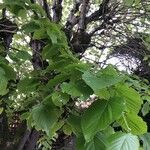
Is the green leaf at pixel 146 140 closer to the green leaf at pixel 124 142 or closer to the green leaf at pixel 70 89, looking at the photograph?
the green leaf at pixel 124 142

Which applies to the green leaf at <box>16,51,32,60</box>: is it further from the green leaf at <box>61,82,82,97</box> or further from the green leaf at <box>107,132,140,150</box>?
the green leaf at <box>107,132,140,150</box>

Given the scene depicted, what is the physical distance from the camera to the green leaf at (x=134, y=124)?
1.27 metres

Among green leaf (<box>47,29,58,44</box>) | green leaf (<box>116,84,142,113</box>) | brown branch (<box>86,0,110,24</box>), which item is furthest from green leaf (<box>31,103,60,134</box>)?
brown branch (<box>86,0,110,24</box>)

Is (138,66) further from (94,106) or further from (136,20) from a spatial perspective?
(94,106)

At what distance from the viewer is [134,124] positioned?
4.22ft

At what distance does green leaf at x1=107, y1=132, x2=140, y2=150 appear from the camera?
3.88ft

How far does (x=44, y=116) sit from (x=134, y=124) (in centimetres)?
47

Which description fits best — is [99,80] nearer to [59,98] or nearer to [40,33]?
[59,98]

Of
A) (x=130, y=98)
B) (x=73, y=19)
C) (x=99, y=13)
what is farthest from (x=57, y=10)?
(x=130, y=98)

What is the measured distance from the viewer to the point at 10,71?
1794 mm

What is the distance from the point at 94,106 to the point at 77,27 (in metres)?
4.57

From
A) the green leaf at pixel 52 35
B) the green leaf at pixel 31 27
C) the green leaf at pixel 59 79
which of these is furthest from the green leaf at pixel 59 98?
the green leaf at pixel 31 27

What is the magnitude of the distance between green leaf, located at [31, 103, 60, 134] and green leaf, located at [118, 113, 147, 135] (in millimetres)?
401

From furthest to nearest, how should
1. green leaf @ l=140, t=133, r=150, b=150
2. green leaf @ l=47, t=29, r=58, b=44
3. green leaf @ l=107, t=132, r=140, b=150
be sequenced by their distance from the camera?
1. green leaf @ l=47, t=29, r=58, b=44
2. green leaf @ l=140, t=133, r=150, b=150
3. green leaf @ l=107, t=132, r=140, b=150
